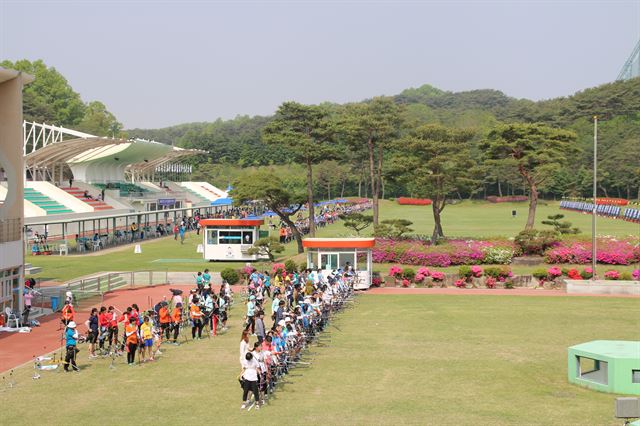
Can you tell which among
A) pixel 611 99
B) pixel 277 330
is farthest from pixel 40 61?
pixel 277 330

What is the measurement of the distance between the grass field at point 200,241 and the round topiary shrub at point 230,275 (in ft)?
20.2

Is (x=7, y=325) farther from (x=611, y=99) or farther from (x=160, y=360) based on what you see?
(x=611, y=99)

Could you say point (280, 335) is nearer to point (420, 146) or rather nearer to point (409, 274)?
point (409, 274)

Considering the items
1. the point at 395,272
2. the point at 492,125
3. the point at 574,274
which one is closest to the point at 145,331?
the point at 395,272

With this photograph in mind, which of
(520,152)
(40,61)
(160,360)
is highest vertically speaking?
(40,61)

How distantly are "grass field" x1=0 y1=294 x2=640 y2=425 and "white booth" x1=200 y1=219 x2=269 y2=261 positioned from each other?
20.2 m

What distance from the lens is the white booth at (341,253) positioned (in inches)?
1356

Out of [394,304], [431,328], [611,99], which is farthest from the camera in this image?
[611,99]

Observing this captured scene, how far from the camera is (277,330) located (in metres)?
18.4

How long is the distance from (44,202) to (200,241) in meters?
19.3

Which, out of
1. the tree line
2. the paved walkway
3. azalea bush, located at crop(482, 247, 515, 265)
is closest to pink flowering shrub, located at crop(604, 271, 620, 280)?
azalea bush, located at crop(482, 247, 515, 265)

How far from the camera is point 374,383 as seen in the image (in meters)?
17.7

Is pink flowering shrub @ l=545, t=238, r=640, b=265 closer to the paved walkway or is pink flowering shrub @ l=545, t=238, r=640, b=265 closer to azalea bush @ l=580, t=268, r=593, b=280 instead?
azalea bush @ l=580, t=268, r=593, b=280

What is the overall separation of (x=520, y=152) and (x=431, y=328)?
27915mm
